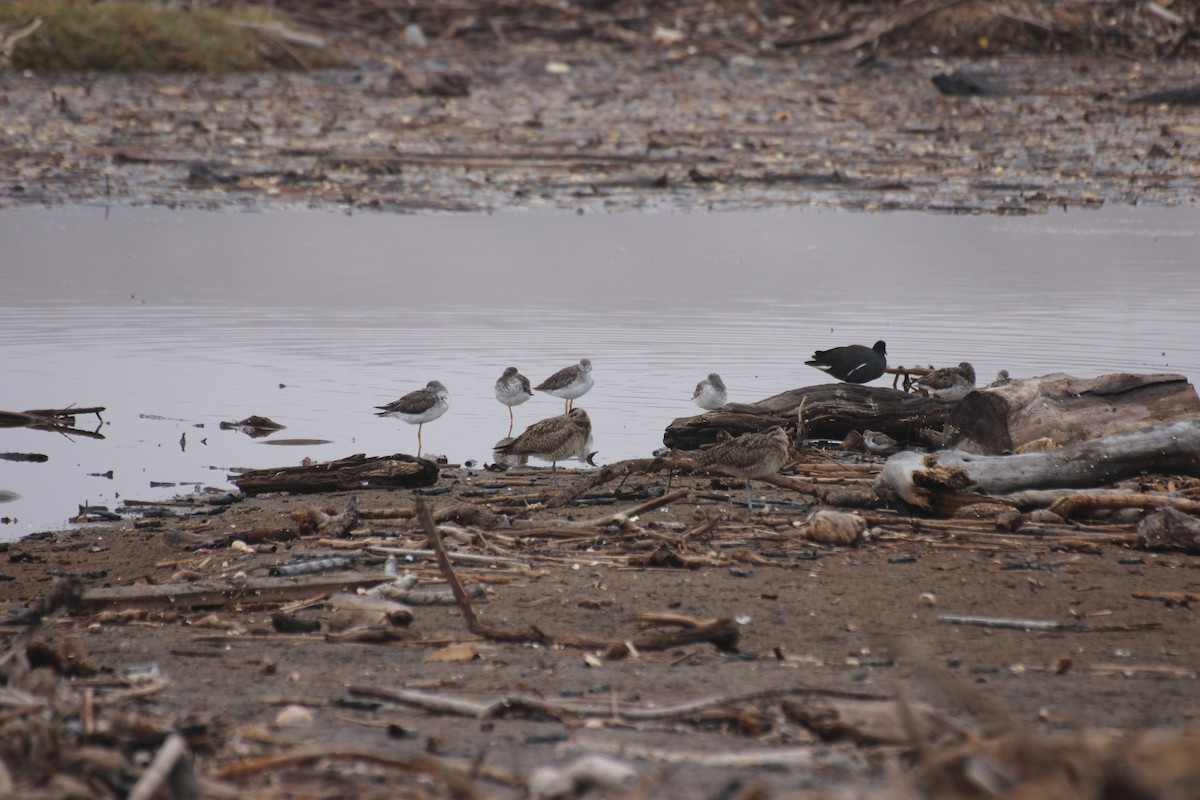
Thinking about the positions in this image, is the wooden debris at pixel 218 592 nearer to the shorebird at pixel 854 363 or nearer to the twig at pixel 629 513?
the twig at pixel 629 513

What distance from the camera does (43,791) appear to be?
3719 mm

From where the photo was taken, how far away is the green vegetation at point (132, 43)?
30.2m

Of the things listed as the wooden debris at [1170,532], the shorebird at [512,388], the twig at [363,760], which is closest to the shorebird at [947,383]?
the shorebird at [512,388]

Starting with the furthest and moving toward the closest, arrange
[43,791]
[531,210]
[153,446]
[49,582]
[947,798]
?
1. [531,210]
2. [153,446]
3. [49,582]
4. [43,791]
5. [947,798]

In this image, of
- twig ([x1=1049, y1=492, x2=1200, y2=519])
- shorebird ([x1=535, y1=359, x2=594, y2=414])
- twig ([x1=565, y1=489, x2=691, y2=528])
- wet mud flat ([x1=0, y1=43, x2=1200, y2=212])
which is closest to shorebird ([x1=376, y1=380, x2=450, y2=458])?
shorebird ([x1=535, y1=359, x2=594, y2=414])

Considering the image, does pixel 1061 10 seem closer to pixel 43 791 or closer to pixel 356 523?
pixel 356 523

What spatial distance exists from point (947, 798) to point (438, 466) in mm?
6619

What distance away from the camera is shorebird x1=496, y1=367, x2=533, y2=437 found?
1117cm

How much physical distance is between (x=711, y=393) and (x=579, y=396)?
116 cm

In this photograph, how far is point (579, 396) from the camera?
37.9 feet

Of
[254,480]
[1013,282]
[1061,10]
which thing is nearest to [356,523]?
[254,480]

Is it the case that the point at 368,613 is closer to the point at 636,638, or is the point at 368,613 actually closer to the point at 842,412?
the point at 636,638

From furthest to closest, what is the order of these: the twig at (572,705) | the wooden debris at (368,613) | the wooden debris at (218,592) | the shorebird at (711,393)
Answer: the shorebird at (711,393)
the wooden debris at (218,592)
the wooden debris at (368,613)
the twig at (572,705)

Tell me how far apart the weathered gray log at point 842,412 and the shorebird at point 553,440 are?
60 cm
